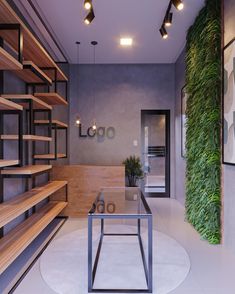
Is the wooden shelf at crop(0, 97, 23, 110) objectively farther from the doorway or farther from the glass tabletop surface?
the doorway

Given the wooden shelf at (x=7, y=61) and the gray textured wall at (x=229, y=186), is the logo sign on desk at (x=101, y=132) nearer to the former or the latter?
the gray textured wall at (x=229, y=186)

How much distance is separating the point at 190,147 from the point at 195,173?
46 cm

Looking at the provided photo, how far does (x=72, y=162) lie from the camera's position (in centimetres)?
596

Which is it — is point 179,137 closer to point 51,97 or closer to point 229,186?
point 229,186

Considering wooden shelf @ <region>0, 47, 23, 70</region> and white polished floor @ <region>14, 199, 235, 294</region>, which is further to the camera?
white polished floor @ <region>14, 199, 235, 294</region>

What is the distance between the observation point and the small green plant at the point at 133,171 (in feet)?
18.3

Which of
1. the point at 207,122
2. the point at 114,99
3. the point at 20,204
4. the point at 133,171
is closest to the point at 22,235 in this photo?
the point at 20,204

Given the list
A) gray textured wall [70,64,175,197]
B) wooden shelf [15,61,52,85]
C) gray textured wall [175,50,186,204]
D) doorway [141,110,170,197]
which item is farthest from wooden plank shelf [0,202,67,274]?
doorway [141,110,170,197]

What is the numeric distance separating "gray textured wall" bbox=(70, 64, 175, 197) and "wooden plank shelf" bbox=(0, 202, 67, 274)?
2.25 m

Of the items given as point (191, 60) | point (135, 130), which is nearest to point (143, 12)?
point (191, 60)

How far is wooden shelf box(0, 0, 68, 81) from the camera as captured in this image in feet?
7.20

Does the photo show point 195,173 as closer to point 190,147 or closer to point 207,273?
point 190,147

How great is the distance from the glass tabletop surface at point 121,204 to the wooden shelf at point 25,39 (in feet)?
6.26

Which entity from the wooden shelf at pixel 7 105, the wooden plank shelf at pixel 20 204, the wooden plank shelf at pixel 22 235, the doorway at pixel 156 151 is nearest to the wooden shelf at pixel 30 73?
the wooden shelf at pixel 7 105
